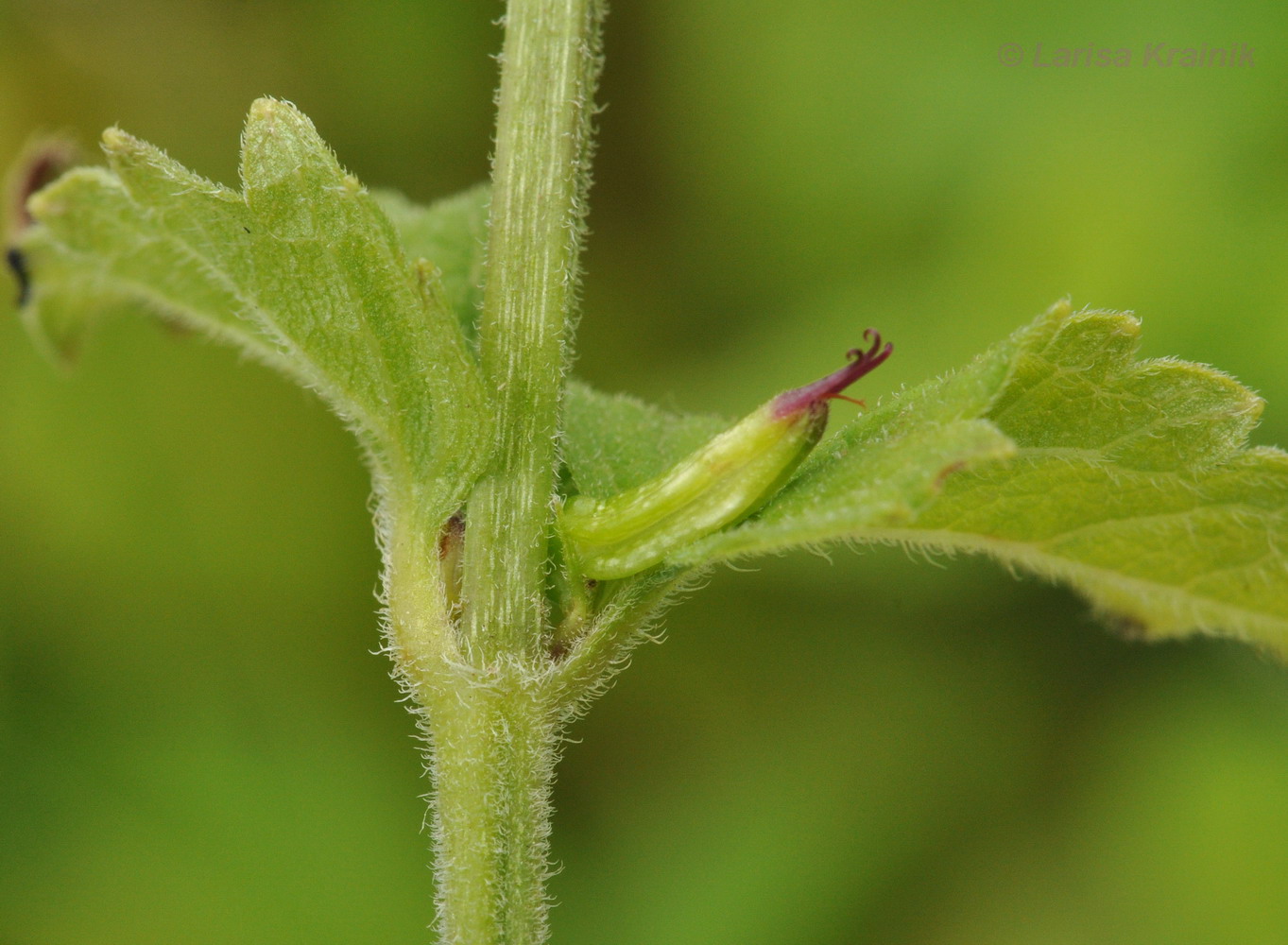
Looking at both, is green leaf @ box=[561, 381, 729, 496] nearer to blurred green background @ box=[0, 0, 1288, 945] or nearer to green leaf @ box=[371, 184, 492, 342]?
green leaf @ box=[371, 184, 492, 342]

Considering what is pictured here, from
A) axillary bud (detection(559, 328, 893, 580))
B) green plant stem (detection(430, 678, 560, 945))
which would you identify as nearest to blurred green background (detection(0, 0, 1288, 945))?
green plant stem (detection(430, 678, 560, 945))

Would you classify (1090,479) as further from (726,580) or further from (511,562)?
(726,580)

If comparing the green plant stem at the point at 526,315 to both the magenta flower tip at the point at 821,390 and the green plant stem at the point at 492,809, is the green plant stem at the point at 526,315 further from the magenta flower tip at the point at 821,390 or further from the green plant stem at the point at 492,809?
the magenta flower tip at the point at 821,390

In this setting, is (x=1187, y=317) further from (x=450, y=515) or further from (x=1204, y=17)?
(x=450, y=515)

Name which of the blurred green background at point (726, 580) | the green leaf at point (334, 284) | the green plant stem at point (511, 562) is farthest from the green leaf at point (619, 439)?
the blurred green background at point (726, 580)

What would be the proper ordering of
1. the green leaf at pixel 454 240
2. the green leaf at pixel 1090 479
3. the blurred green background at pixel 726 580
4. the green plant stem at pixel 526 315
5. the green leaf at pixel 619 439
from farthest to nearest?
1. the blurred green background at pixel 726 580
2. the green leaf at pixel 454 240
3. the green leaf at pixel 619 439
4. the green plant stem at pixel 526 315
5. the green leaf at pixel 1090 479

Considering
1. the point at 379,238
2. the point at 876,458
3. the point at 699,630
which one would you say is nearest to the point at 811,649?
the point at 699,630

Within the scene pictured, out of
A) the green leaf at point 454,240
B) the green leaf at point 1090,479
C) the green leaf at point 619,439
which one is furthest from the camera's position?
the green leaf at point 454,240
